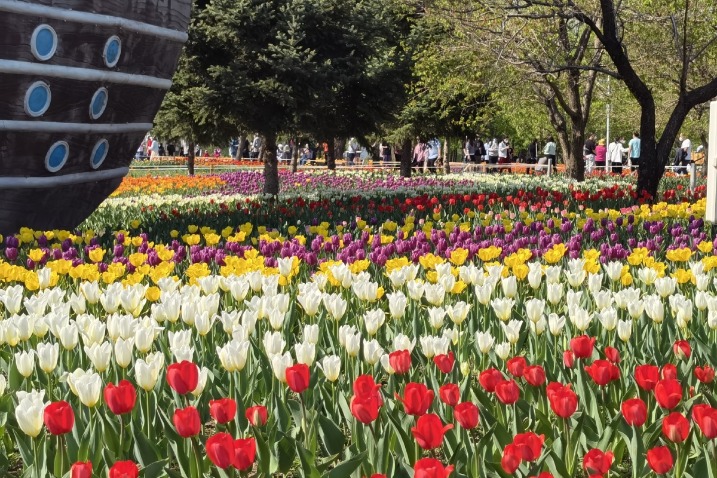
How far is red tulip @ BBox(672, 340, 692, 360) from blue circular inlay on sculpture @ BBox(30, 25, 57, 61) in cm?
674

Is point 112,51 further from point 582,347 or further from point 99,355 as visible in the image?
point 582,347

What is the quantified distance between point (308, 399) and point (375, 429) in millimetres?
737

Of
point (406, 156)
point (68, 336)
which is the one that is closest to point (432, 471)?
point (68, 336)

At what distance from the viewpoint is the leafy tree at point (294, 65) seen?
15.9 meters

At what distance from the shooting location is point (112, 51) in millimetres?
9680

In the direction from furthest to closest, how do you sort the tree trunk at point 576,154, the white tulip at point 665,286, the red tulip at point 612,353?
the tree trunk at point 576,154 < the white tulip at point 665,286 < the red tulip at point 612,353

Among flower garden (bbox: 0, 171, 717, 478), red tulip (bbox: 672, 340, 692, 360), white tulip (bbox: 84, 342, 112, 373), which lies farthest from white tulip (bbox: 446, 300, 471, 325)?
white tulip (bbox: 84, 342, 112, 373)

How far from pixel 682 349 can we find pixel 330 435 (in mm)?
1432

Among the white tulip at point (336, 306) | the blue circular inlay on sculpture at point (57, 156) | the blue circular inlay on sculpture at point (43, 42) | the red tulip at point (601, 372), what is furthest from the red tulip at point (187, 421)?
the blue circular inlay on sculpture at point (57, 156)

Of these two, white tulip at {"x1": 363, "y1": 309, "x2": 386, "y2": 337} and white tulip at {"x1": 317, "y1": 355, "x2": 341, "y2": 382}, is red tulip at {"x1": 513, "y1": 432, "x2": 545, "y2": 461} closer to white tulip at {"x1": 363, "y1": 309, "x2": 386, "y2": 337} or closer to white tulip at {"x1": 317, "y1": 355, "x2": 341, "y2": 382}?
white tulip at {"x1": 317, "y1": 355, "x2": 341, "y2": 382}

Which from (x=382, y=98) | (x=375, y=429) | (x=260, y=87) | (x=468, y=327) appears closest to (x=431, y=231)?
(x=468, y=327)

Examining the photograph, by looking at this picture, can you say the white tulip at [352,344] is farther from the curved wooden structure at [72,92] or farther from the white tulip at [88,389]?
the curved wooden structure at [72,92]

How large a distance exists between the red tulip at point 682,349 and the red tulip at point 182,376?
6.13 ft

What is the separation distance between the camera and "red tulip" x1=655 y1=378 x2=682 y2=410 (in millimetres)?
2943
